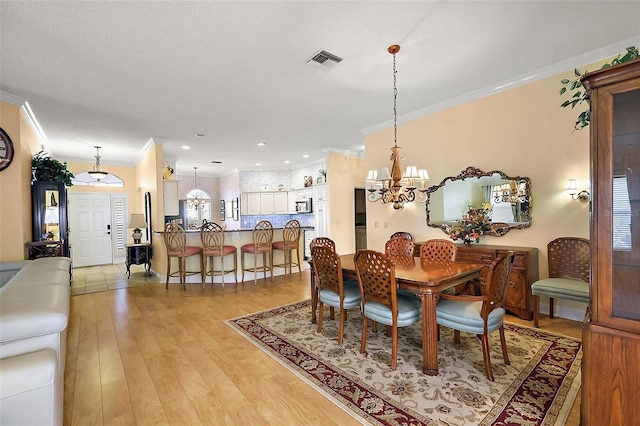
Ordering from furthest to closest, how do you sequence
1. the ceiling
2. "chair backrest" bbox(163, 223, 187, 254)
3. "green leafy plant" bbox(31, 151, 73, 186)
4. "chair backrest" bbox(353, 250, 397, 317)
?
"chair backrest" bbox(163, 223, 187, 254)
"green leafy plant" bbox(31, 151, 73, 186)
"chair backrest" bbox(353, 250, 397, 317)
the ceiling

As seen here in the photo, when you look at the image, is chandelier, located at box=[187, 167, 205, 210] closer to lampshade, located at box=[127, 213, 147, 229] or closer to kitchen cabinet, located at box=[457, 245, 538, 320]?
lampshade, located at box=[127, 213, 147, 229]

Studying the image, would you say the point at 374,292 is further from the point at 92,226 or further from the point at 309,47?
the point at 92,226

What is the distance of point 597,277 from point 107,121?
604 cm

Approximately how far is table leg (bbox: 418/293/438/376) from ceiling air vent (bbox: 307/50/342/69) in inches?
94.6

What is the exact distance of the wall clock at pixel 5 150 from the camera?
11.9 ft

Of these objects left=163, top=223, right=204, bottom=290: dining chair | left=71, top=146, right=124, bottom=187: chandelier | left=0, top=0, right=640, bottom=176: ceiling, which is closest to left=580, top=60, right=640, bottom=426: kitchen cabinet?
left=0, top=0, right=640, bottom=176: ceiling

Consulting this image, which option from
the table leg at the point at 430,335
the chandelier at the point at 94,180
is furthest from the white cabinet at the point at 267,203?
the table leg at the point at 430,335

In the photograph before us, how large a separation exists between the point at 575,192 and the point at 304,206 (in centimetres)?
648

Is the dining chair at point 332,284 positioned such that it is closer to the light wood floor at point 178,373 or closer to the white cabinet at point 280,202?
the light wood floor at point 178,373

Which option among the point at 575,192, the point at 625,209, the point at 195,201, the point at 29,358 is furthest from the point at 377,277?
the point at 195,201

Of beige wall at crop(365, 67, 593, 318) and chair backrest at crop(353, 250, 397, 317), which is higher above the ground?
beige wall at crop(365, 67, 593, 318)

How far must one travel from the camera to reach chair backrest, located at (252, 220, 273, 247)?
5.61 metres

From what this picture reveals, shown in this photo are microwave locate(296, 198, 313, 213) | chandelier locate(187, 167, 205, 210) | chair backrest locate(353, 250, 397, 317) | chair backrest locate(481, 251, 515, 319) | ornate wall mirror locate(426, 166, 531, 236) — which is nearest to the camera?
chair backrest locate(481, 251, 515, 319)

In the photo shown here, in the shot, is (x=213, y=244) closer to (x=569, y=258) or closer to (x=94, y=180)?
(x=94, y=180)
